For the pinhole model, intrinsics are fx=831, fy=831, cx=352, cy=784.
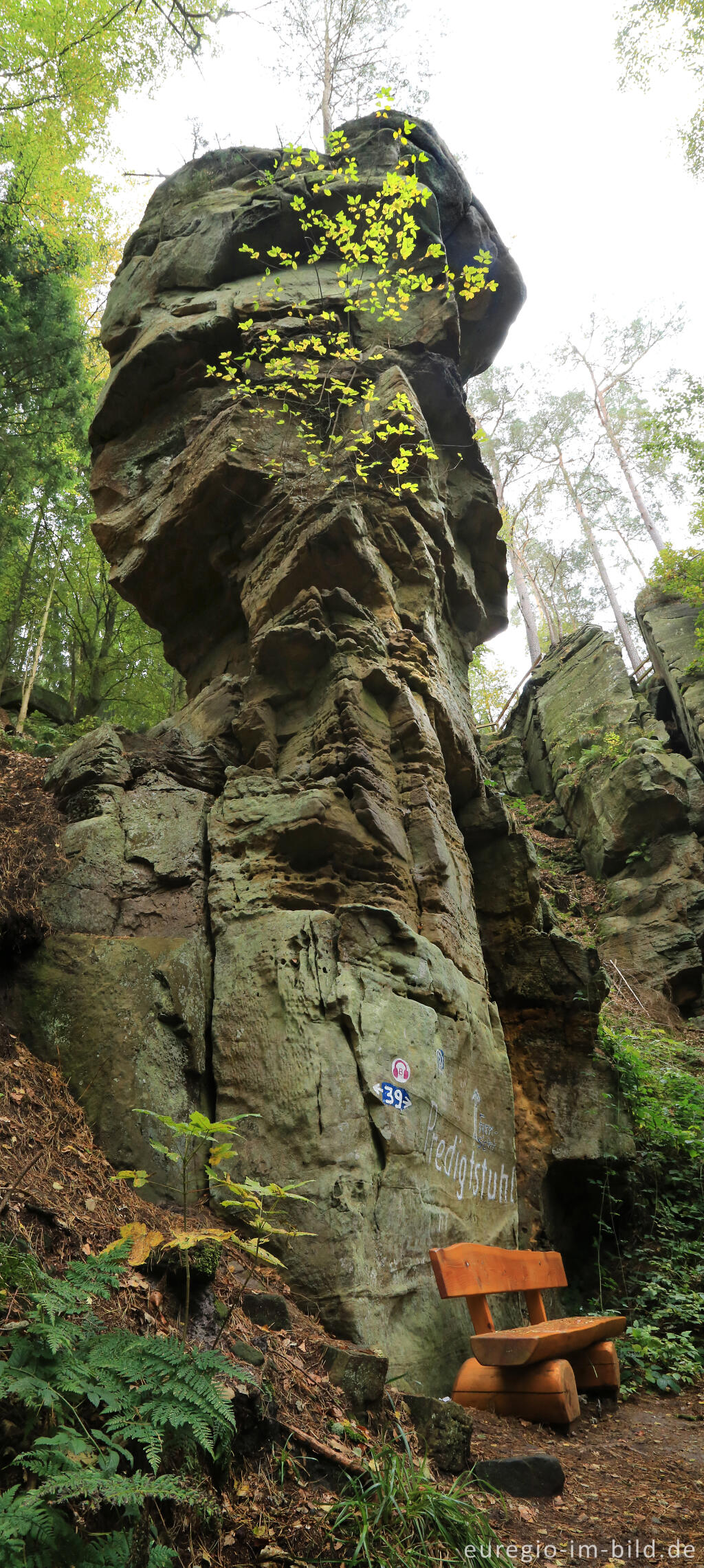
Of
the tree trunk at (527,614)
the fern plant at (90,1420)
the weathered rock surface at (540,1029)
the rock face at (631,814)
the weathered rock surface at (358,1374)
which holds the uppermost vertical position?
the tree trunk at (527,614)

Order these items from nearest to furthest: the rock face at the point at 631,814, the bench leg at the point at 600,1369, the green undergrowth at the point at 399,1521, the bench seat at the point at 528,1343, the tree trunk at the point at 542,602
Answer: the green undergrowth at the point at 399,1521 < the bench seat at the point at 528,1343 < the bench leg at the point at 600,1369 < the rock face at the point at 631,814 < the tree trunk at the point at 542,602

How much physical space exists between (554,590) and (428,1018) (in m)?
31.0

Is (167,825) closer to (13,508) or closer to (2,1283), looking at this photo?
(2,1283)

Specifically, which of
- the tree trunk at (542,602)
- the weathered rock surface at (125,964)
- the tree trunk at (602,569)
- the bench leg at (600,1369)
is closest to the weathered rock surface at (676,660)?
the tree trunk at (602,569)

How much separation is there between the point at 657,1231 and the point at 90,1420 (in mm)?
7033

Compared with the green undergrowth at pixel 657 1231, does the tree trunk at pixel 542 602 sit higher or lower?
higher

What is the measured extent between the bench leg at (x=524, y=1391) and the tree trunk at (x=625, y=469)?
2326cm

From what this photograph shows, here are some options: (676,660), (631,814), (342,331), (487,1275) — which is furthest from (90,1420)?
(676,660)

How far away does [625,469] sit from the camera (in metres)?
27.5

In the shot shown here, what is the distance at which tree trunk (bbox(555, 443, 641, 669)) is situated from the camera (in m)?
26.3

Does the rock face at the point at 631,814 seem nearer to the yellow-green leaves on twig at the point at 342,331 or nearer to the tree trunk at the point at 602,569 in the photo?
the tree trunk at the point at 602,569

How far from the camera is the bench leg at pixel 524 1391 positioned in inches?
182

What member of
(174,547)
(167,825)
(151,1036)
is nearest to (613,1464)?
(151,1036)

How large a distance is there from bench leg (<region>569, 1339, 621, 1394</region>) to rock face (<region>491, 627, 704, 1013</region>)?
A: 8656 mm
